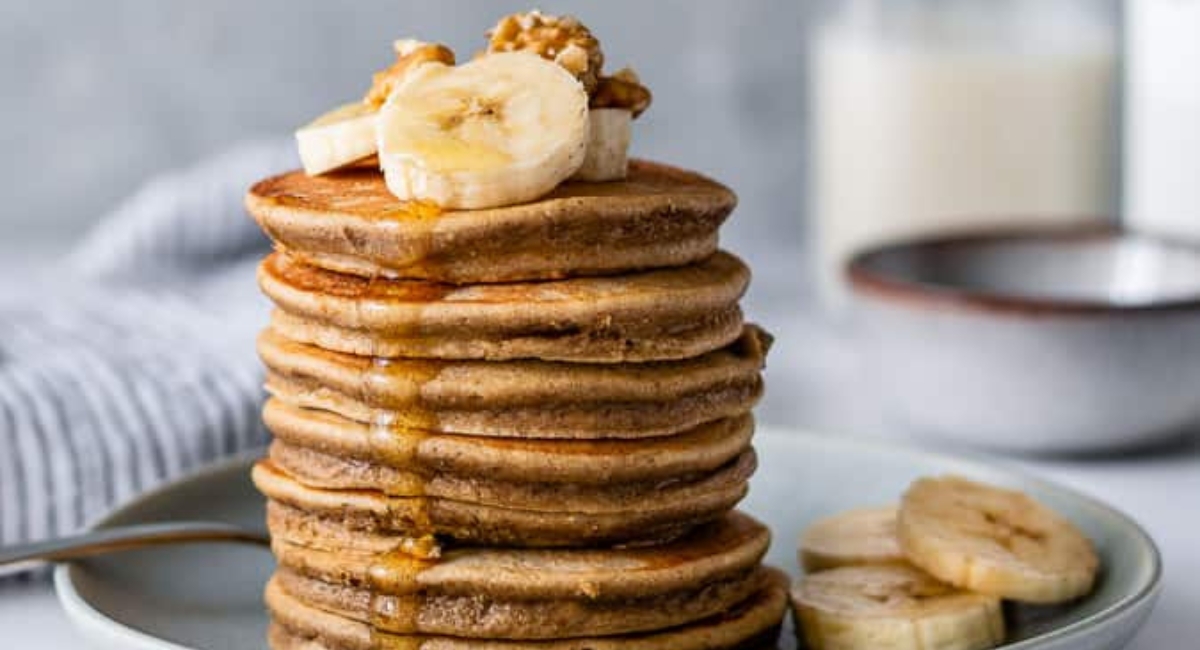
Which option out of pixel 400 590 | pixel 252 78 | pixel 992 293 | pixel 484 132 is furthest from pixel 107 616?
pixel 252 78

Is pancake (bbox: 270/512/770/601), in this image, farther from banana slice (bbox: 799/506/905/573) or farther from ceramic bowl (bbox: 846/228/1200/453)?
ceramic bowl (bbox: 846/228/1200/453)

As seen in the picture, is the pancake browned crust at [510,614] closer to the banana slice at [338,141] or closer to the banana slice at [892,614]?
the banana slice at [892,614]

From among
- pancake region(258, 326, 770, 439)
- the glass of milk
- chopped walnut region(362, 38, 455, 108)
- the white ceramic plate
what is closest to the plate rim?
the white ceramic plate

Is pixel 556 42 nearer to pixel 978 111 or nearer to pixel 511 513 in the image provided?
pixel 511 513

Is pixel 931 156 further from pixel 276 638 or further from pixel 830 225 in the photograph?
pixel 276 638

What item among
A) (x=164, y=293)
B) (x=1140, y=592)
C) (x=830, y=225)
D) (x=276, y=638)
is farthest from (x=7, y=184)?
(x=1140, y=592)

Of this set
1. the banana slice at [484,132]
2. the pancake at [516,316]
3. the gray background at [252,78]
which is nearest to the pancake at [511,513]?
the pancake at [516,316]
